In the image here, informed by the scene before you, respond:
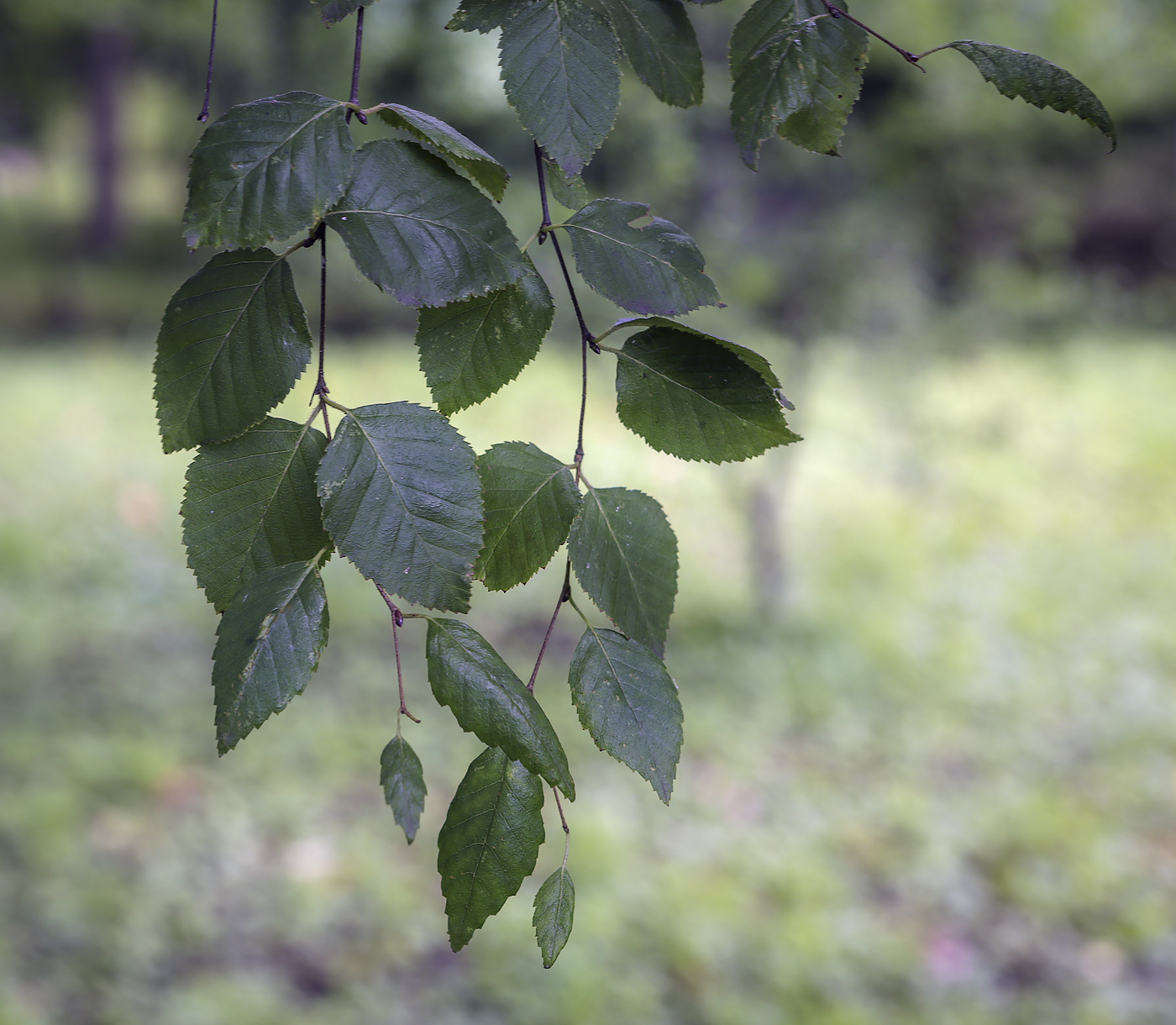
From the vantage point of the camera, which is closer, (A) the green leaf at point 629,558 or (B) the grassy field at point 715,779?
(A) the green leaf at point 629,558

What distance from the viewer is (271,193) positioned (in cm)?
48

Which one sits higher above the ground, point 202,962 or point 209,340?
point 209,340

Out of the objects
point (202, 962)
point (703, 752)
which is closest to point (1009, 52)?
point (202, 962)

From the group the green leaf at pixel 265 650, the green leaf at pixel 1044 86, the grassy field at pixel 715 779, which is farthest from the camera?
the grassy field at pixel 715 779

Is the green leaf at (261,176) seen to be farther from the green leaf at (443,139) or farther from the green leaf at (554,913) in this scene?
the green leaf at (554,913)

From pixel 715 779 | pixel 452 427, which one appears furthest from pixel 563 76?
pixel 715 779

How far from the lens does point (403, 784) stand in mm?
514

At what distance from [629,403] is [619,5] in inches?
9.6

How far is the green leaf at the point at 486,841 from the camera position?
49 centimetres

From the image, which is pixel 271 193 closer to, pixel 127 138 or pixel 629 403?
pixel 629 403

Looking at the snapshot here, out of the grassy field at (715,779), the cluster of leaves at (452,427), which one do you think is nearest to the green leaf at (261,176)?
the cluster of leaves at (452,427)

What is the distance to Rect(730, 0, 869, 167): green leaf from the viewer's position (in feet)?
1.95

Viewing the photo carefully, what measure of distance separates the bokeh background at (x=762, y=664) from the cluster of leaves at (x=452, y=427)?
2.22 meters

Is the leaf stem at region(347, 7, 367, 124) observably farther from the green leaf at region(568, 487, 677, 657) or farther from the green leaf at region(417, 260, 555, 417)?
the green leaf at region(568, 487, 677, 657)
